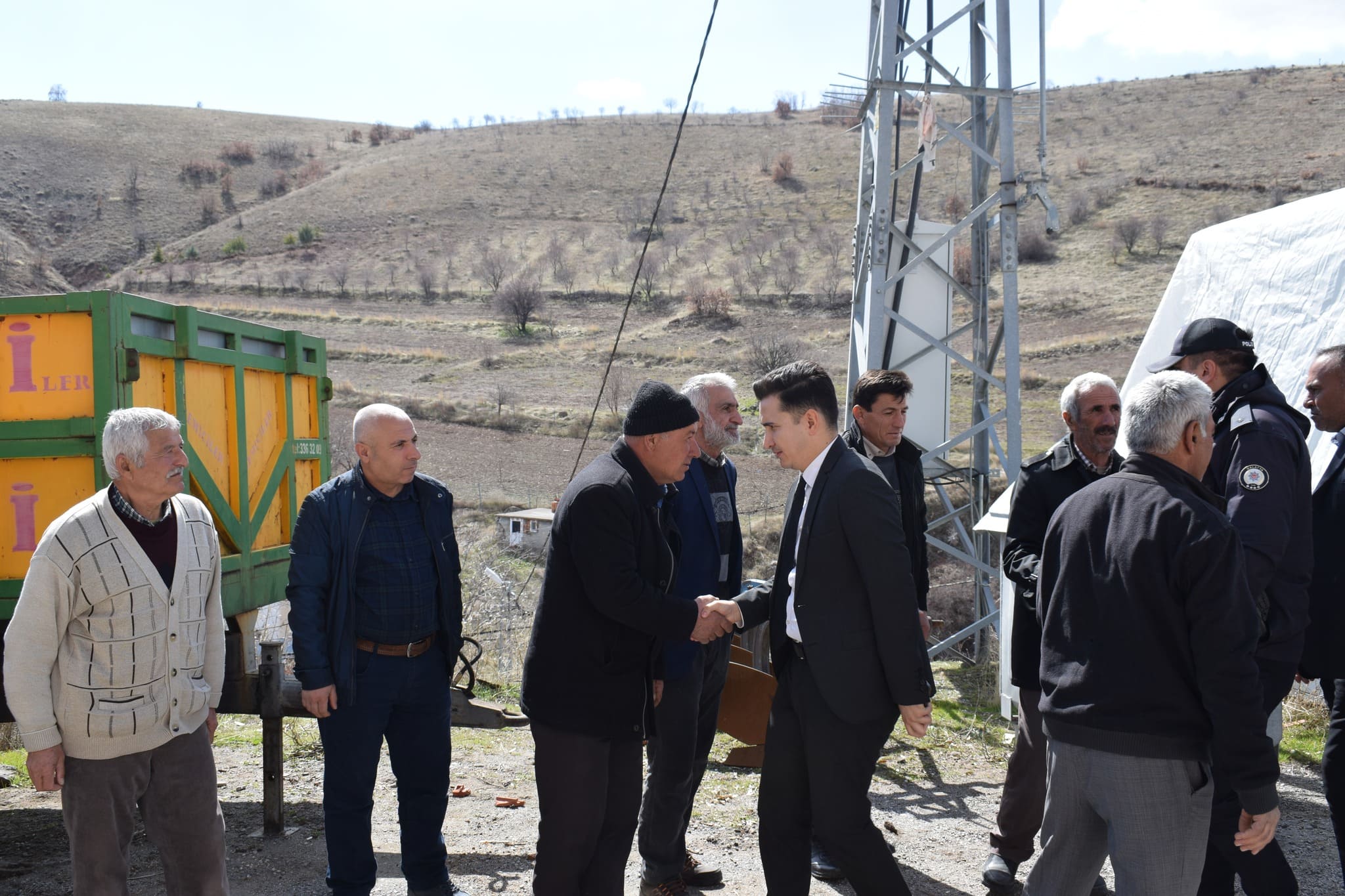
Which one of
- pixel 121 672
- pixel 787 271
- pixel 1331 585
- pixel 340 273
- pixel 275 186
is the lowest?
pixel 121 672

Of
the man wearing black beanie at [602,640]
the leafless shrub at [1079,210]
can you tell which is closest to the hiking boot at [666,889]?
the man wearing black beanie at [602,640]

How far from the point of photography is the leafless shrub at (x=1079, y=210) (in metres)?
41.1

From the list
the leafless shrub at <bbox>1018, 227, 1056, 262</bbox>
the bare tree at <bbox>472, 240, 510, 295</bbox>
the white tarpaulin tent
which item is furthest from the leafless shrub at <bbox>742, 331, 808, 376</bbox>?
the white tarpaulin tent

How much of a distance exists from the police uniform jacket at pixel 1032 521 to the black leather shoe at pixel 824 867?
1231mm

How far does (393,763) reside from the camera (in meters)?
3.99

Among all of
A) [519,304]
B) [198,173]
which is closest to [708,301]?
[519,304]

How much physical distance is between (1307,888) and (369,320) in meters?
35.8

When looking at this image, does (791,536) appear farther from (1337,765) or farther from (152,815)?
(152,815)

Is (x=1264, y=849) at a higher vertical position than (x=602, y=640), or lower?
lower

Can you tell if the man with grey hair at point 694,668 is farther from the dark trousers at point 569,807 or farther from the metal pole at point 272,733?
the metal pole at point 272,733

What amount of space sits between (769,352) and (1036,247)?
16.5 m

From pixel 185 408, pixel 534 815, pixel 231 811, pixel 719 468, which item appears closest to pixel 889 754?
pixel 534 815

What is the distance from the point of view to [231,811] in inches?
198

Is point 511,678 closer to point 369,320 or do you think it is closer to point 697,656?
point 697,656
